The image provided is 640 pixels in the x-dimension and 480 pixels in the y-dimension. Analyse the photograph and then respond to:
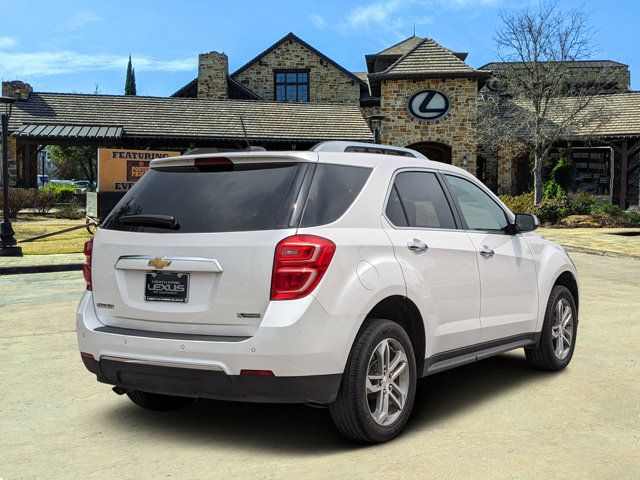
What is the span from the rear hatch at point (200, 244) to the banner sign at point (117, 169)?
15700mm

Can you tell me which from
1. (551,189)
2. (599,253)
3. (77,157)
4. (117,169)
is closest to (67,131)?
(117,169)

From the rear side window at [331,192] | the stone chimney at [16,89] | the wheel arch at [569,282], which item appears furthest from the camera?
the stone chimney at [16,89]

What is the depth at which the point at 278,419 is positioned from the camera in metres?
4.68

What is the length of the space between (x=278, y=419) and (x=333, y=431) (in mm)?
455

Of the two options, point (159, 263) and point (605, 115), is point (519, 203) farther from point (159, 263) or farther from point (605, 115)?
point (159, 263)

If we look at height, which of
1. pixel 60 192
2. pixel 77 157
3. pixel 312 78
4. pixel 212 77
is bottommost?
pixel 60 192

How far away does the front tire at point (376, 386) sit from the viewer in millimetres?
3898

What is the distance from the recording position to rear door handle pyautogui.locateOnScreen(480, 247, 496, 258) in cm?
509

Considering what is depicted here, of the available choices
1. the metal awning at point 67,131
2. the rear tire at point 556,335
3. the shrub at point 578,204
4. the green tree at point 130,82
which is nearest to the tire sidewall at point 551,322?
the rear tire at point 556,335

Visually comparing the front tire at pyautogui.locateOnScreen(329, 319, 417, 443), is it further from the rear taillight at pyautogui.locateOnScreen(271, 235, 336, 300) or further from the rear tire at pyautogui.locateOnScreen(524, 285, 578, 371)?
the rear tire at pyautogui.locateOnScreen(524, 285, 578, 371)

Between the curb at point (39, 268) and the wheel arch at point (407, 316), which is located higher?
the wheel arch at point (407, 316)

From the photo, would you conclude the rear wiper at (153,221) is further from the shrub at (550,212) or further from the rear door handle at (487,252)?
the shrub at (550,212)

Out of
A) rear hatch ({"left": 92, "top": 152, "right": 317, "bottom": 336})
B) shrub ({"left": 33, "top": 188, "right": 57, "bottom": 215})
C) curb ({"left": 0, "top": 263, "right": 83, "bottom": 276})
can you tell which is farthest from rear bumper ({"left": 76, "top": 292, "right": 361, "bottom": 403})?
shrub ({"left": 33, "top": 188, "right": 57, "bottom": 215})

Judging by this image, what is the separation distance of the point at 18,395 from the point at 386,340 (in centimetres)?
295
